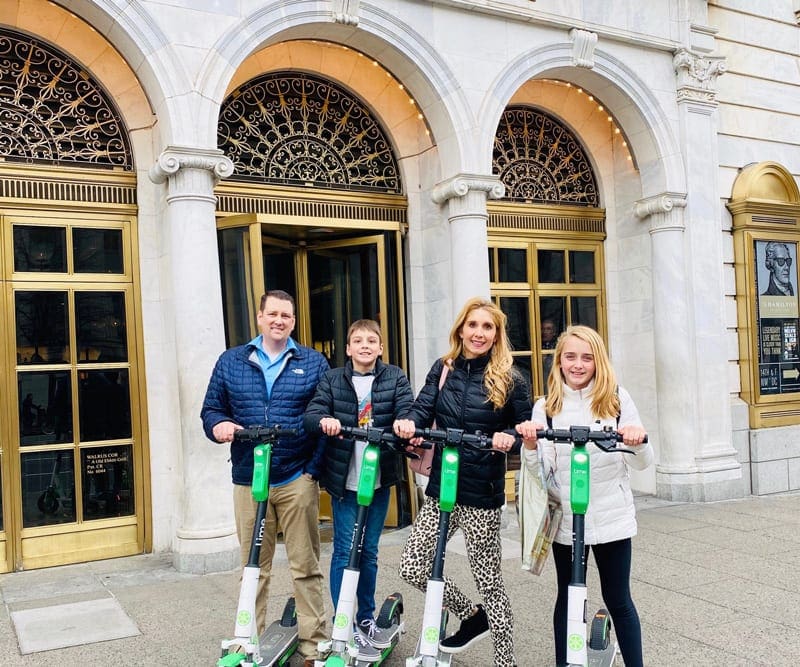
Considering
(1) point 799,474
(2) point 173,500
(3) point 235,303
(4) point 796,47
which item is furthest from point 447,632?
(4) point 796,47

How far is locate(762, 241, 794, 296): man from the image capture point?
965 cm

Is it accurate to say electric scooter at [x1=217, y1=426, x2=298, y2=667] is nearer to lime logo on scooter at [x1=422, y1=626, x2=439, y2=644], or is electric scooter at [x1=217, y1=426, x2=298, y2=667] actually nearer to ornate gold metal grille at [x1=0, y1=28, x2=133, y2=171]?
lime logo on scooter at [x1=422, y1=626, x2=439, y2=644]

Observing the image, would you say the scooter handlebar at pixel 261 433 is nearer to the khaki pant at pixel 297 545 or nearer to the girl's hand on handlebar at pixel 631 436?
the khaki pant at pixel 297 545

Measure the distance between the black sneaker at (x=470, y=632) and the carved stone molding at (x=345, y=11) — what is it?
536 cm

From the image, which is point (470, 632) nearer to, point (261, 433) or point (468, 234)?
point (261, 433)

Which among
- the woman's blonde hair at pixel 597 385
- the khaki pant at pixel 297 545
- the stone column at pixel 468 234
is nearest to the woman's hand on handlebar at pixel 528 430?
the woman's blonde hair at pixel 597 385

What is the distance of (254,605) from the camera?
356cm

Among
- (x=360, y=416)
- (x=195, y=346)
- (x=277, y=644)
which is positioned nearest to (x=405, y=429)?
(x=360, y=416)

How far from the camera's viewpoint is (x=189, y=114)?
639 cm

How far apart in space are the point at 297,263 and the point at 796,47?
746cm

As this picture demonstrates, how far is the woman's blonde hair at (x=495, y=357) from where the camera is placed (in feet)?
12.5

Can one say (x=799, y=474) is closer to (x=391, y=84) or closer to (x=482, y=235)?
(x=482, y=235)

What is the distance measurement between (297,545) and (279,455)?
506mm

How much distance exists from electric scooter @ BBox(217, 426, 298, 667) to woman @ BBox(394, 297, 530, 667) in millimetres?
722
